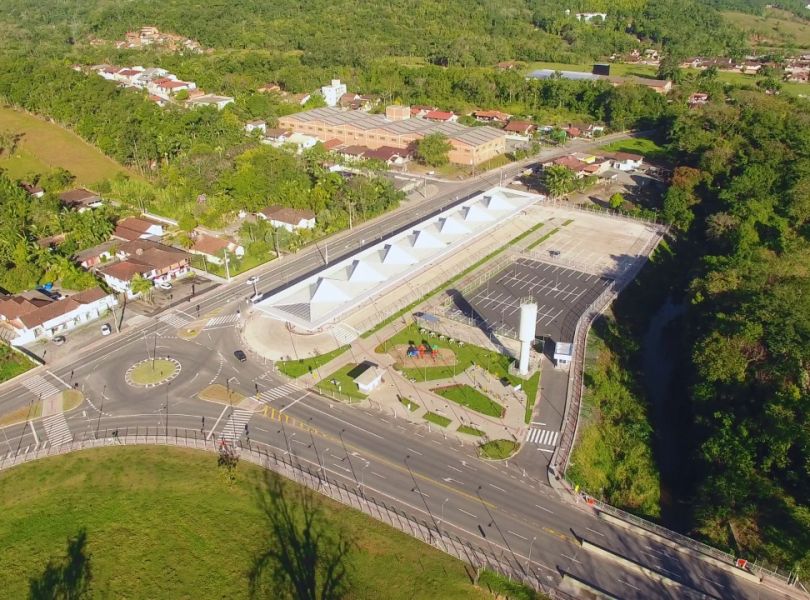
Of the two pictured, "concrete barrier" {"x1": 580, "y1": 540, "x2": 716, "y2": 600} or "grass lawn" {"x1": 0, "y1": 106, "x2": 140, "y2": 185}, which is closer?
"concrete barrier" {"x1": 580, "y1": 540, "x2": 716, "y2": 600}

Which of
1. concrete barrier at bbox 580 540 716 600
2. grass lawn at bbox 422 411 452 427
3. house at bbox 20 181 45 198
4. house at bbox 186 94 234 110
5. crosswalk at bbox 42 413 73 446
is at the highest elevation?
house at bbox 186 94 234 110

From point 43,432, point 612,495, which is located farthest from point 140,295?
point 612,495

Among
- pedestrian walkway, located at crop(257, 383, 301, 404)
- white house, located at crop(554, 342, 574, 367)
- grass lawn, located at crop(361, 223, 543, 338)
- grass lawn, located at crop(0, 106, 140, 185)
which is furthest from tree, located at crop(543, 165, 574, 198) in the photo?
grass lawn, located at crop(0, 106, 140, 185)

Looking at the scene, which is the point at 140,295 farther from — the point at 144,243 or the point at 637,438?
the point at 637,438

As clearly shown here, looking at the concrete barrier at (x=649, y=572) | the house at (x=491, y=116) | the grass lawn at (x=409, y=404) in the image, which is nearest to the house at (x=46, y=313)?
the grass lawn at (x=409, y=404)

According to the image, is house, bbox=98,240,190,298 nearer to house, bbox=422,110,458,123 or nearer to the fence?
the fence

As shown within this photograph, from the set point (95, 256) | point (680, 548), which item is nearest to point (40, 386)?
point (95, 256)

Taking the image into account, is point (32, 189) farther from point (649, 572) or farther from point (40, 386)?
point (649, 572)

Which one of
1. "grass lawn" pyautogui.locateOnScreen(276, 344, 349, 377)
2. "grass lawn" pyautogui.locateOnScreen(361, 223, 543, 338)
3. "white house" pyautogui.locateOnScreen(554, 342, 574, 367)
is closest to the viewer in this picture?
"grass lawn" pyautogui.locateOnScreen(276, 344, 349, 377)
